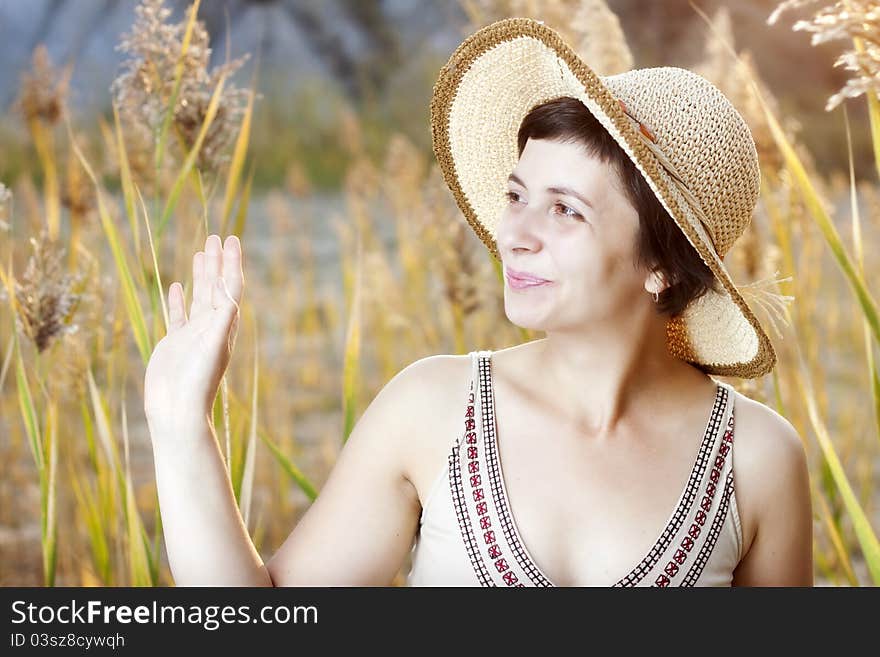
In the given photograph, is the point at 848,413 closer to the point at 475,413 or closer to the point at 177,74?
the point at 475,413

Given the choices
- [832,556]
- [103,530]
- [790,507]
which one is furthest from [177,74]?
[832,556]

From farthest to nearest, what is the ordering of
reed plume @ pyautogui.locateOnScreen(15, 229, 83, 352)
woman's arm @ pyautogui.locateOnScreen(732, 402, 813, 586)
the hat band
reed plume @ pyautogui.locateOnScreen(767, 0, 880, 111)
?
1. reed plume @ pyautogui.locateOnScreen(15, 229, 83, 352)
2. woman's arm @ pyautogui.locateOnScreen(732, 402, 813, 586)
3. the hat band
4. reed plume @ pyautogui.locateOnScreen(767, 0, 880, 111)

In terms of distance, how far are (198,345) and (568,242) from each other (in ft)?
1.16

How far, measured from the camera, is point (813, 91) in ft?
9.53

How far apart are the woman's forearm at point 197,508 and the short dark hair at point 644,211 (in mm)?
441

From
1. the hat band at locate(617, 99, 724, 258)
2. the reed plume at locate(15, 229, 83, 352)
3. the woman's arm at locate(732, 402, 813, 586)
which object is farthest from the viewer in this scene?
the reed plume at locate(15, 229, 83, 352)

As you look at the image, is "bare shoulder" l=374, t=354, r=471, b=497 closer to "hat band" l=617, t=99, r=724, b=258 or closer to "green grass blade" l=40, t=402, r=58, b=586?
"hat band" l=617, t=99, r=724, b=258

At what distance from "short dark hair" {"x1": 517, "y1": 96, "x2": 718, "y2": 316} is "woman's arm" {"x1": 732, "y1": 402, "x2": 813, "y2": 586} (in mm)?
164

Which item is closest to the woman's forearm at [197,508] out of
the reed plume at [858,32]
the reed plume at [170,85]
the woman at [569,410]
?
the woman at [569,410]

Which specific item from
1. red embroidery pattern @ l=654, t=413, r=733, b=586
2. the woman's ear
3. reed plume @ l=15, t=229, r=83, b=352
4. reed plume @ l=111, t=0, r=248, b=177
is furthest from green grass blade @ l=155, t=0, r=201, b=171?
red embroidery pattern @ l=654, t=413, r=733, b=586

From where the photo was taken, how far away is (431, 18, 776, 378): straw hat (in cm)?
94

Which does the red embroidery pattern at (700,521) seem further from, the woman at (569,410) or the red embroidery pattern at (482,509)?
the red embroidery pattern at (482,509)

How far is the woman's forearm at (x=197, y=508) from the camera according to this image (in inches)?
34.4

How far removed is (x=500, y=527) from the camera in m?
0.97
